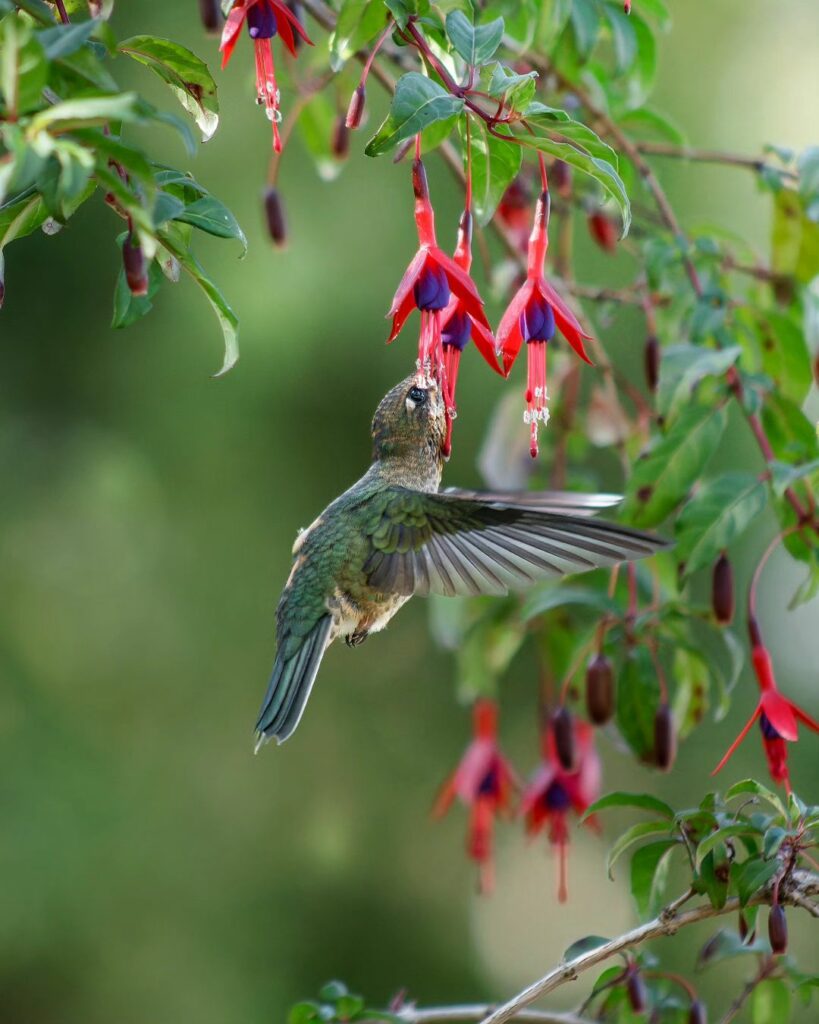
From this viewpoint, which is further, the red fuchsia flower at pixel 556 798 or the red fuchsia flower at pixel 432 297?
the red fuchsia flower at pixel 556 798

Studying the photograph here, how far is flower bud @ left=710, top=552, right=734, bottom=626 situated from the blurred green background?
1847mm

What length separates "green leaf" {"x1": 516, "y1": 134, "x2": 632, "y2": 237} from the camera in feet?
3.47

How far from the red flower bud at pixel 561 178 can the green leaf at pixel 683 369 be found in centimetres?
38

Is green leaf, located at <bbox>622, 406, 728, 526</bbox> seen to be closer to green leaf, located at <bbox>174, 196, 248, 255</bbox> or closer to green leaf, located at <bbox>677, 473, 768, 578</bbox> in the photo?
green leaf, located at <bbox>677, 473, 768, 578</bbox>

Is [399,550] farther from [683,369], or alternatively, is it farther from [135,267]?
[135,267]

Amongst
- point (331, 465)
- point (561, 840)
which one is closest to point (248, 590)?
point (331, 465)

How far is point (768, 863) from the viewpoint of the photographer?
1.16 metres

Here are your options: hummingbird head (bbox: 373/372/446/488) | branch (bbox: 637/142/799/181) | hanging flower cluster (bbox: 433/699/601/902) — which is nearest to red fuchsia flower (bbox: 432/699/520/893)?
hanging flower cluster (bbox: 433/699/601/902)

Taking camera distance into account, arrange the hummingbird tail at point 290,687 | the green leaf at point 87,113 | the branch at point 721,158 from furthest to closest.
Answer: the branch at point 721,158 → the hummingbird tail at point 290,687 → the green leaf at point 87,113

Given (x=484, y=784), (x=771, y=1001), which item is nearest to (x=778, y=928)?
(x=771, y=1001)

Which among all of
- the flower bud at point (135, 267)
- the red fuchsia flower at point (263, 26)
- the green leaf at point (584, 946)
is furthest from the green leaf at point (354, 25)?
the green leaf at point (584, 946)

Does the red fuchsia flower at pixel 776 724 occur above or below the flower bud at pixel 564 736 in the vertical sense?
above

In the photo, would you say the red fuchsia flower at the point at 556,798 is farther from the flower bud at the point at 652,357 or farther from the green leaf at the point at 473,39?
the green leaf at the point at 473,39

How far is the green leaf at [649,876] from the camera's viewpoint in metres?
1.34
